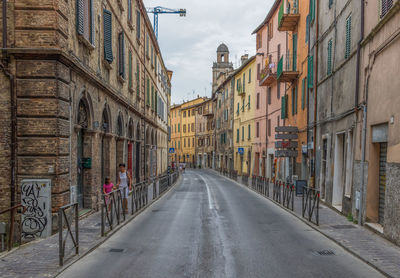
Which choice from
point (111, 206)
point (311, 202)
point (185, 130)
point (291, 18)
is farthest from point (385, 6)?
point (185, 130)

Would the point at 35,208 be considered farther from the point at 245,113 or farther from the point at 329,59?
the point at 245,113

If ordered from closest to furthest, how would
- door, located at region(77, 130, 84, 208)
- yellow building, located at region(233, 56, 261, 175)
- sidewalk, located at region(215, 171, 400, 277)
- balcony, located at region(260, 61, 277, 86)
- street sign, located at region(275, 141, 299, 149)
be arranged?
sidewalk, located at region(215, 171, 400, 277) → door, located at region(77, 130, 84, 208) → street sign, located at region(275, 141, 299, 149) → balcony, located at region(260, 61, 277, 86) → yellow building, located at region(233, 56, 261, 175)

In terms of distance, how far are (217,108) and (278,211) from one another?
151 ft

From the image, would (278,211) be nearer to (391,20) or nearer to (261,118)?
(391,20)

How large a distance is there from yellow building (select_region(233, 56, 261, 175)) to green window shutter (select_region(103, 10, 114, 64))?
70.9 feet

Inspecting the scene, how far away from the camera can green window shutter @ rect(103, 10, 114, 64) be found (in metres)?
14.0

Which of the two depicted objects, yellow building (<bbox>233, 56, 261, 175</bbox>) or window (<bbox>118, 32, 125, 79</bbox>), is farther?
yellow building (<bbox>233, 56, 261, 175</bbox>)

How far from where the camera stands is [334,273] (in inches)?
255

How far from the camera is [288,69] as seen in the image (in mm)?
23594

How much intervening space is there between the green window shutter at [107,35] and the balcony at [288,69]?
1088 centimetres

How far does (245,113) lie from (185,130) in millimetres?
37003

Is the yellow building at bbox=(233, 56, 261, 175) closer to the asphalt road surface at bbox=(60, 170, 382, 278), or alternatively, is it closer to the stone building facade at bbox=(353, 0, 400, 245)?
the stone building facade at bbox=(353, 0, 400, 245)

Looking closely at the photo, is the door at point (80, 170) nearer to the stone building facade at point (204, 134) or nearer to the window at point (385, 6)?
the window at point (385, 6)

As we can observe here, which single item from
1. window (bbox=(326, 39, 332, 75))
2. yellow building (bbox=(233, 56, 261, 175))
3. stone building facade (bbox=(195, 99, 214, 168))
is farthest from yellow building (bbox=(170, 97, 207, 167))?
window (bbox=(326, 39, 332, 75))
